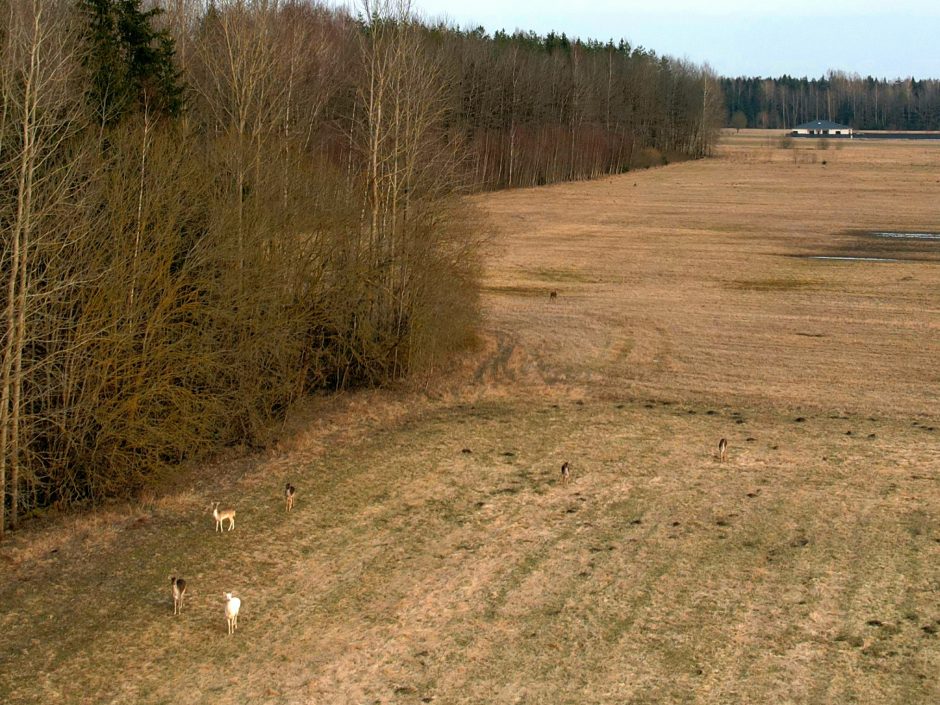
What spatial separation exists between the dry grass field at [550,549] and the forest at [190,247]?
1.08 m

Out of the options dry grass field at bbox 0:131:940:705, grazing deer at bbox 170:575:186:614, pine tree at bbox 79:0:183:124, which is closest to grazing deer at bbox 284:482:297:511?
dry grass field at bbox 0:131:940:705

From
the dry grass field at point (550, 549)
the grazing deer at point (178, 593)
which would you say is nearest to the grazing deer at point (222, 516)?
the dry grass field at point (550, 549)

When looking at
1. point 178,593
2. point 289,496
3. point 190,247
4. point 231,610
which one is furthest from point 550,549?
point 190,247

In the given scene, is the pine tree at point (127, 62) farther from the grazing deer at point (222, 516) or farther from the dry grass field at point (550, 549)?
the grazing deer at point (222, 516)

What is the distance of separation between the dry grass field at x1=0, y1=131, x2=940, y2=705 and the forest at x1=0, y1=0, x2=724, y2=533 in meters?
1.08

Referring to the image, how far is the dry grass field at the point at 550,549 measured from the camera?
11.6 m

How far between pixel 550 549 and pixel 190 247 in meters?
8.60

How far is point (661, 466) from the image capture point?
1903 cm

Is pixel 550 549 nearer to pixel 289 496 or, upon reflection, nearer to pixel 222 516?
pixel 289 496

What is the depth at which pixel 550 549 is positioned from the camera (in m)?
15.2

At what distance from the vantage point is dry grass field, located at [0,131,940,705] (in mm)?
11562

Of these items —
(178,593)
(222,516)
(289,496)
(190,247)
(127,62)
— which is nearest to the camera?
(178,593)

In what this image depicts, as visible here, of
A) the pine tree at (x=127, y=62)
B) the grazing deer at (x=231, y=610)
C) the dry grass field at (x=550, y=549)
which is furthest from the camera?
the pine tree at (x=127, y=62)

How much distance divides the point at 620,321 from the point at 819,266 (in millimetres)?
16273
